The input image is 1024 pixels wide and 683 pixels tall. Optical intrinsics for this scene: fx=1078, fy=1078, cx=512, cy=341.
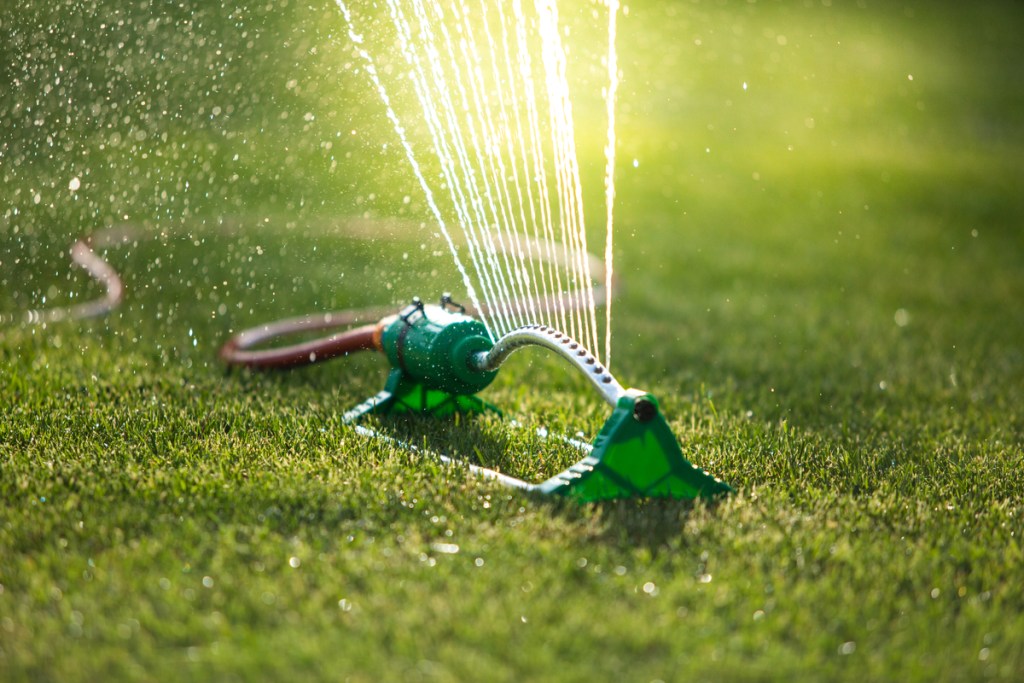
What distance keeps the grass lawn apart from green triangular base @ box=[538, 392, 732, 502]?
0.19 feet

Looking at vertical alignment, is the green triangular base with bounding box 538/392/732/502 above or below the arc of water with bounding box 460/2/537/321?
below

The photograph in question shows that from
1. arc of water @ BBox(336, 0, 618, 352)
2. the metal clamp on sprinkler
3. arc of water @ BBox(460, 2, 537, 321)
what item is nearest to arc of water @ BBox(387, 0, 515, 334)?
arc of water @ BBox(336, 0, 618, 352)

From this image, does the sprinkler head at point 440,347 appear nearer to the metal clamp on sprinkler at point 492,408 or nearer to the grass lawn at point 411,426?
the metal clamp on sprinkler at point 492,408

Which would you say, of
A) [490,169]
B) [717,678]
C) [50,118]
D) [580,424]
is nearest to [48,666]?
[717,678]

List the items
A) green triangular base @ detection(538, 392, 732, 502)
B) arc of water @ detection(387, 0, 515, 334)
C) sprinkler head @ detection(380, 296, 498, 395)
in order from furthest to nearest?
arc of water @ detection(387, 0, 515, 334) → sprinkler head @ detection(380, 296, 498, 395) → green triangular base @ detection(538, 392, 732, 502)

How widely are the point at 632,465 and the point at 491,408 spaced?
83 cm

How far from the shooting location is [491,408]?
3377 millimetres

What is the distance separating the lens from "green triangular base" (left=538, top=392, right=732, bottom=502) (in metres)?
2.60

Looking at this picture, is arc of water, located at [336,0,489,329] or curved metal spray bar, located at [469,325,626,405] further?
arc of water, located at [336,0,489,329]

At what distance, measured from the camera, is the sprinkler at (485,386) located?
103 inches

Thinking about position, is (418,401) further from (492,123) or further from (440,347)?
(492,123)

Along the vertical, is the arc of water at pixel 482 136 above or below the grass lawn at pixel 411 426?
above

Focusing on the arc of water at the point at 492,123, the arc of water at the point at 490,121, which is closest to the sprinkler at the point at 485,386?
the arc of water at the point at 490,121

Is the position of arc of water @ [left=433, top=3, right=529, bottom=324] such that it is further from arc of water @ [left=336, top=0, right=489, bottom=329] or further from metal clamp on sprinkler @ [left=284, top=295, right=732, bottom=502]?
metal clamp on sprinkler @ [left=284, top=295, right=732, bottom=502]
